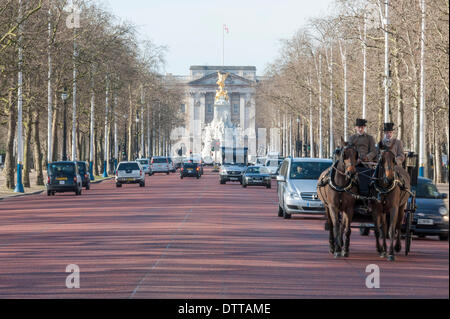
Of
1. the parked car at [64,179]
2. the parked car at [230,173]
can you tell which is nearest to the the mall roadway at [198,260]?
the parked car at [64,179]

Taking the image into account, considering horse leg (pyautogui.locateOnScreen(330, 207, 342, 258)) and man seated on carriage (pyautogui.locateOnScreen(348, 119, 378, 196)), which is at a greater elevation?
man seated on carriage (pyautogui.locateOnScreen(348, 119, 378, 196))

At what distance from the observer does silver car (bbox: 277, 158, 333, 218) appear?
28.7 meters

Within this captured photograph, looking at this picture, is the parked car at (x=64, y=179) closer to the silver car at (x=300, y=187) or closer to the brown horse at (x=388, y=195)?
the silver car at (x=300, y=187)

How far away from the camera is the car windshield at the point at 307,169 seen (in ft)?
98.7

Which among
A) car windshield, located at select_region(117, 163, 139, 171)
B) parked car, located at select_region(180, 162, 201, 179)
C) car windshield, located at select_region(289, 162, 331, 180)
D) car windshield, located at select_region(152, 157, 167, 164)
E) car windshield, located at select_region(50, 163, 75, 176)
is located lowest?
parked car, located at select_region(180, 162, 201, 179)

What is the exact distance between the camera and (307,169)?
30.4m

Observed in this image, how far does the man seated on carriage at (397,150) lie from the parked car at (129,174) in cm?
4659

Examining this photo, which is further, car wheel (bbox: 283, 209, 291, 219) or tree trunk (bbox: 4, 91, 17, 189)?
tree trunk (bbox: 4, 91, 17, 189)

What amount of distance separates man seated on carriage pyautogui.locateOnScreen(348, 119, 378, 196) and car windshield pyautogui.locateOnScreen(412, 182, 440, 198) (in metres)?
6.87

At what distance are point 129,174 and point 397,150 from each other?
46.9 meters

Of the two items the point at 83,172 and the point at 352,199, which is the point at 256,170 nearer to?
the point at 83,172

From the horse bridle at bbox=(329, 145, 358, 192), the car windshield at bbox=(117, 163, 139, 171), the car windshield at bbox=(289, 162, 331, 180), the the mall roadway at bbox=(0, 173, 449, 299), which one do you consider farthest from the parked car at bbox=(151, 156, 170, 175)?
the horse bridle at bbox=(329, 145, 358, 192)

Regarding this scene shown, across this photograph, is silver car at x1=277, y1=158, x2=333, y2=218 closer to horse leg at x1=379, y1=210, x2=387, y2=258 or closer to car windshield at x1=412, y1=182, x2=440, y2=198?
car windshield at x1=412, y1=182, x2=440, y2=198

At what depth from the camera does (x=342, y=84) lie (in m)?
80.9
